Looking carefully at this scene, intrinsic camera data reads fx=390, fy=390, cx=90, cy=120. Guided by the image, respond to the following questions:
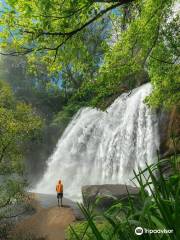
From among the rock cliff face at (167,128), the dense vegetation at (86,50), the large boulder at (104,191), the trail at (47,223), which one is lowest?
the trail at (47,223)

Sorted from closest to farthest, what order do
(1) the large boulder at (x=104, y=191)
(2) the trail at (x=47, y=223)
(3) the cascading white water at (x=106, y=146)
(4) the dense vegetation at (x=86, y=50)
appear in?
(4) the dense vegetation at (x=86, y=50), (2) the trail at (x=47, y=223), (1) the large boulder at (x=104, y=191), (3) the cascading white water at (x=106, y=146)

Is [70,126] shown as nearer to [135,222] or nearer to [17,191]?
[17,191]

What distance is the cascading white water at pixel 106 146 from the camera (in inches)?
1059

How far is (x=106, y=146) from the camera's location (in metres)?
30.1

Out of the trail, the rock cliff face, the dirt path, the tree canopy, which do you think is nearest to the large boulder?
the trail

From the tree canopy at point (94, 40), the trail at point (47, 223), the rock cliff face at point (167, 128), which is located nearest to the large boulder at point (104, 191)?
the trail at point (47, 223)

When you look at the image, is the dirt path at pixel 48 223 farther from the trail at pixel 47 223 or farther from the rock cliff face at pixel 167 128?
the rock cliff face at pixel 167 128

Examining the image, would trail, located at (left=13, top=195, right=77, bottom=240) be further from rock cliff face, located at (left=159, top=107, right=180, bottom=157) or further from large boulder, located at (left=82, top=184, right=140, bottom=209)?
rock cliff face, located at (left=159, top=107, right=180, bottom=157)

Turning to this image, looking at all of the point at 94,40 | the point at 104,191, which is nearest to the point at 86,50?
the point at 94,40

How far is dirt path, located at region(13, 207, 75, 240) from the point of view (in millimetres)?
17172

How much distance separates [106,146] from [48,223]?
12.4 m

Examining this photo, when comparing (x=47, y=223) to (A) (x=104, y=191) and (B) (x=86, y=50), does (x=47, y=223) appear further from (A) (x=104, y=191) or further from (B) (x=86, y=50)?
(B) (x=86, y=50)

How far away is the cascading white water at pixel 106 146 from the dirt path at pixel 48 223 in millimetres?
5910

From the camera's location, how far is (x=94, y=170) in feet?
102
